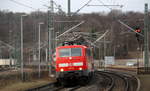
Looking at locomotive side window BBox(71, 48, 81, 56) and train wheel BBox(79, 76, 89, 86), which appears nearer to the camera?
locomotive side window BBox(71, 48, 81, 56)

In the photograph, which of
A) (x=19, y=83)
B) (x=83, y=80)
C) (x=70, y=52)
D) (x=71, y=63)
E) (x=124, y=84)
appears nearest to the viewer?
(x=71, y=63)

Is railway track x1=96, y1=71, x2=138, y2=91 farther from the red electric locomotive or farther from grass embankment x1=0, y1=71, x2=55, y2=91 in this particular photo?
grass embankment x1=0, y1=71, x2=55, y2=91

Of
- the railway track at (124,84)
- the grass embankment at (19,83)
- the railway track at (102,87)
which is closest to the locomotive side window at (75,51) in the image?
the railway track at (102,87)

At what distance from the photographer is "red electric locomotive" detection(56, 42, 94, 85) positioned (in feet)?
73.0

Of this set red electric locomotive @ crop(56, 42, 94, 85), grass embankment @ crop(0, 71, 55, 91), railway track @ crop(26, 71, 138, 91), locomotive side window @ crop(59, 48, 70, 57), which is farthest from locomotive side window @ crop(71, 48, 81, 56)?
grass embankment @ crop(0, 71, 55, 91)

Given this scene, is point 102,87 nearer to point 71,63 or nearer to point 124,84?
point 71,63

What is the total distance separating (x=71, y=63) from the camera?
73.6 feet

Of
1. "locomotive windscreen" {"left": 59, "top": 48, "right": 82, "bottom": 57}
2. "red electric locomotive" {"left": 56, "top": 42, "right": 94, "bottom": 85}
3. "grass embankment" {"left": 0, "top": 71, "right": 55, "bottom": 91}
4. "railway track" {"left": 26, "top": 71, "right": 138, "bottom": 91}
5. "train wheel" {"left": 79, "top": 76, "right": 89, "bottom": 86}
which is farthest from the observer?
"train wheel" {"left": 79, "top": 76, "right": 89, "bottom": 86}

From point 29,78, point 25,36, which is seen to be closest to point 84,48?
point 29,78

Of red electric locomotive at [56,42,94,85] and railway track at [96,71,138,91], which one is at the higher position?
red electric locomotive at [56,42,94,85]

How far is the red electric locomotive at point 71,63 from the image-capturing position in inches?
877

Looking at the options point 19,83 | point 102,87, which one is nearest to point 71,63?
point 102,87

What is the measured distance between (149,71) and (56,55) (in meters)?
15.9

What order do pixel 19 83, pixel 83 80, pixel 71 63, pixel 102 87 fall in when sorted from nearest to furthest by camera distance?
pixel 102 87 < pixel 71 63 < pixel 19 83 < pixel 83 80
